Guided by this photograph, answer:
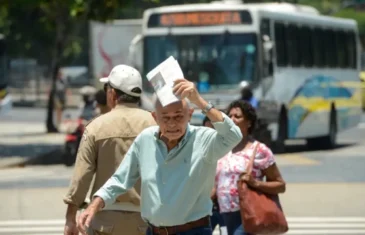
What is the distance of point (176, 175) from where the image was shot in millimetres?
6387

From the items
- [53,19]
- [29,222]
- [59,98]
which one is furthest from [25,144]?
[29,222]

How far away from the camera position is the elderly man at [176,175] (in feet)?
20.7

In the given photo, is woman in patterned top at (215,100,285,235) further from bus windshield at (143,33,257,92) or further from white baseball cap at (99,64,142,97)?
bus windshield at (143,33,257,92)

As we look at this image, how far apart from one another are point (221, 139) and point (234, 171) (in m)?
2.69

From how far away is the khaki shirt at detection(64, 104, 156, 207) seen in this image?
722 centimetres

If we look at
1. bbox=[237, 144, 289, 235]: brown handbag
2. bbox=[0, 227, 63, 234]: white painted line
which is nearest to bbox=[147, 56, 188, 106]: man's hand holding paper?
bbox=[237, 144, 289, 235]: brown handbag

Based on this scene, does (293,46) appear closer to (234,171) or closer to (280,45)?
(280,45)

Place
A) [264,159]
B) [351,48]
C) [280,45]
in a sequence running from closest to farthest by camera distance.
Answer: [264,159], [280,45], [351,48]

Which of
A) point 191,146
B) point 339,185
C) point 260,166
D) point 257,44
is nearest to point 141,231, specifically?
point 191,146

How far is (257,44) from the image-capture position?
24.5m

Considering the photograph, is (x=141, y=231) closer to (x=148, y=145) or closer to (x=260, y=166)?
(x=148, y=145)

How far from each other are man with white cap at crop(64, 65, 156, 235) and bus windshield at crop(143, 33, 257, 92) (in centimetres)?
1701

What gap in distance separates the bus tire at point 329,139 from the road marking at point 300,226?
42.7ft

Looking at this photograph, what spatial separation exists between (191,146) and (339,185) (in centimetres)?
1338
